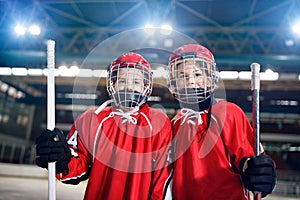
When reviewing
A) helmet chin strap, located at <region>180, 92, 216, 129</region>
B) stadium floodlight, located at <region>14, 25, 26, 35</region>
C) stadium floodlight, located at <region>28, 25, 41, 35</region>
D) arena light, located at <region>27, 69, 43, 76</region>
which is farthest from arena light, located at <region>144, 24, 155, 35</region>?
helmet chin strap, located at <region>180, 92, 216, 129</region>

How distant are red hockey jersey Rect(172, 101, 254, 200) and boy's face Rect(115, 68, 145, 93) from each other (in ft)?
0.77

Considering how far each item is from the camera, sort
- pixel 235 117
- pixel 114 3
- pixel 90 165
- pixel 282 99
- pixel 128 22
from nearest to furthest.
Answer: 1. pixel 235 117
2. pixel 90 165
3. pixel 114 3
4. pixel 128 22
5. pixel 282 99

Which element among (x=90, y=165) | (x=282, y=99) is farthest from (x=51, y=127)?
(x=282, y=99)

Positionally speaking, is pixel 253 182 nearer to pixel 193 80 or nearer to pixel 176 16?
pixel 193 80

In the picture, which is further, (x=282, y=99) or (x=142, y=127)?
(x=282, y=99)

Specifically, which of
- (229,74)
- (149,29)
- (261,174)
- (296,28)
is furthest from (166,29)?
(261,174)

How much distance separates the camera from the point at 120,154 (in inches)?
57.7

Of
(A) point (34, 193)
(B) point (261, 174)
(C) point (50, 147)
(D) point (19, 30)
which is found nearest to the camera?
(B) point (261, 174)

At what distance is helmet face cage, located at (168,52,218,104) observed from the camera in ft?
4.72

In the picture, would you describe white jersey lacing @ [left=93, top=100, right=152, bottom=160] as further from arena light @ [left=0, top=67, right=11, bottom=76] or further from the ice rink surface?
arena light @ [left=0, top=67, right=11, bottom=76]

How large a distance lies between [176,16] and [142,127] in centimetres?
574

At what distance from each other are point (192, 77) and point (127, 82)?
→ 0.85ft

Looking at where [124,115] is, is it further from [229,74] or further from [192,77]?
[229,74]

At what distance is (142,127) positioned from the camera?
4.97 ft
